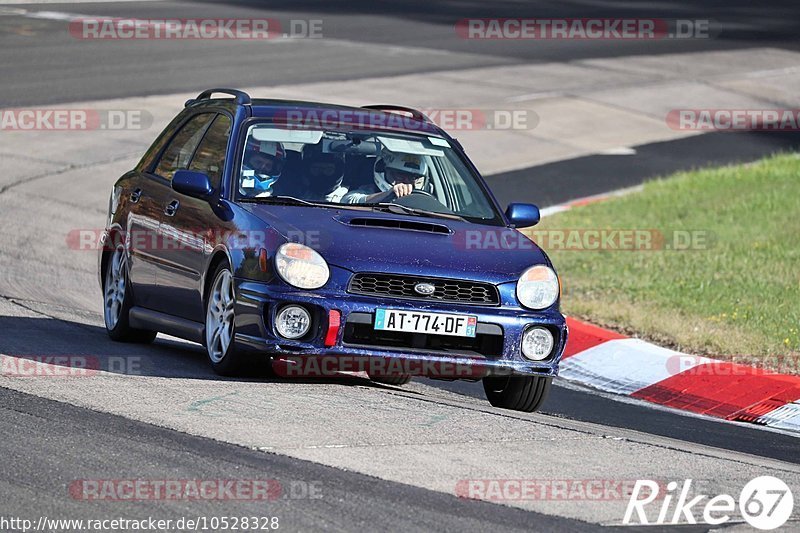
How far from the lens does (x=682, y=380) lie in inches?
428

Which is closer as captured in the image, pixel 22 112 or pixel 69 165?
pixel 69 165

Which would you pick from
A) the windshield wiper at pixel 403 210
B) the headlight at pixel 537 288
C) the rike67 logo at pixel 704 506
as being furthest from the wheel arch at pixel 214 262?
the rike67 logo at pixel 704 506

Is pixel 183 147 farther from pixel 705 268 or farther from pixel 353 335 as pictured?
pixel 705 268

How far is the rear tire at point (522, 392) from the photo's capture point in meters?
8.93

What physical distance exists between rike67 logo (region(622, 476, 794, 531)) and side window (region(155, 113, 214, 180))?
4.43 m

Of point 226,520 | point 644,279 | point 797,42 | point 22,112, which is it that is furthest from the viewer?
point 797,42

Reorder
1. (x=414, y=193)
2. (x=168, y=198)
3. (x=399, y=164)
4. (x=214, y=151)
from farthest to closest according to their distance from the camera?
(x=168, y=198) < (x=214, y=151) < (x=399, y=164) < (x=414, y=193)

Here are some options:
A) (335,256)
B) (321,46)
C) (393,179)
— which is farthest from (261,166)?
(321,46)

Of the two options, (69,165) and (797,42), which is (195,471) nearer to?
(69,165)

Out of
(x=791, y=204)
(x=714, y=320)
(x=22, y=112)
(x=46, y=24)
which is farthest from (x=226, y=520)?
(x=46, y=24)

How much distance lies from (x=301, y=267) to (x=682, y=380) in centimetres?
356

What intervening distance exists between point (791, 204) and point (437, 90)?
9728 millimetres

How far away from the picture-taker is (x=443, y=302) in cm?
844

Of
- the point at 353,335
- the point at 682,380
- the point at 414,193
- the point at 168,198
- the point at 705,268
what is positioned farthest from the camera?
the point at 705,268
